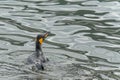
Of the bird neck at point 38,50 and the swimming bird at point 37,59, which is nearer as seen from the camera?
the swimming bird at point 37,59

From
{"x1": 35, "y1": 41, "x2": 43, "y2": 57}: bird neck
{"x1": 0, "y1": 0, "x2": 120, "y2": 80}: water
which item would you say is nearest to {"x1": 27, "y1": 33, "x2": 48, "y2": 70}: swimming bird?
{"x1": 35, "y1": 41, "x2": 43, "y2": 57}: bird neck

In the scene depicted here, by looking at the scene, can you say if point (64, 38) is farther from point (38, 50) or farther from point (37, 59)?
point (37, 59)

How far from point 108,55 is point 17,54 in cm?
317

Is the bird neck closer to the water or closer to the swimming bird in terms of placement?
the swimming bird

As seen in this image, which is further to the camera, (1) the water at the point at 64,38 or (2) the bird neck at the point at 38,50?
(2) the bird neck at the point at 38,50

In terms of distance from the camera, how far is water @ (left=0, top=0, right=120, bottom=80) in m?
15.1

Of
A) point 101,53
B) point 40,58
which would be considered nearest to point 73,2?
point 101,53

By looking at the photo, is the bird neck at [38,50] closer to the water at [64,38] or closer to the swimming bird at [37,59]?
A: the swimming bird at [37,59]

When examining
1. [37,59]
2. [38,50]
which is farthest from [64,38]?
[37,59]

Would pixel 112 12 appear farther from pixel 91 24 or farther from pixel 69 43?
pixel 69 43

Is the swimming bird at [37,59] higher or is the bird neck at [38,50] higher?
the bird neck at [38,50]

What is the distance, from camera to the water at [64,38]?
1509 cm

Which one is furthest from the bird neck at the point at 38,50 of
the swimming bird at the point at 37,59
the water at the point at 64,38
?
the water at the point at 64,38

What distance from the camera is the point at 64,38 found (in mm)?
19391
